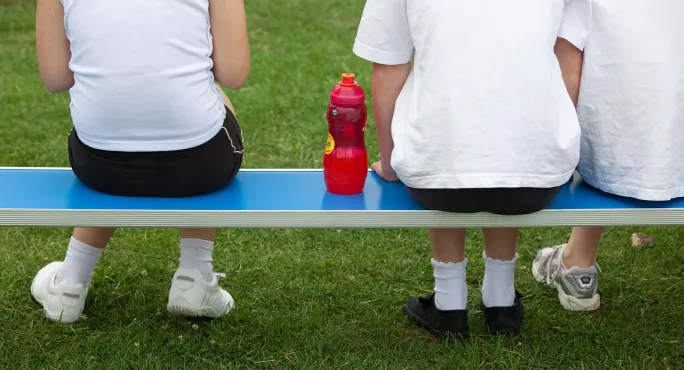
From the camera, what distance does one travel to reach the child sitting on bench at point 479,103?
98.3 inches

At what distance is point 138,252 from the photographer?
3.80 m

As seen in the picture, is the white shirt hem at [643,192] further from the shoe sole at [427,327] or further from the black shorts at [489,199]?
the shoe sole at [427,327]

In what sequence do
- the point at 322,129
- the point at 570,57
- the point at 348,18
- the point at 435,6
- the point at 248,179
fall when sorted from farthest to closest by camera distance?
the point at 348,18 → the point at 322,129 → the point at 248,179 → the point at 570,57 → the point at 435,6

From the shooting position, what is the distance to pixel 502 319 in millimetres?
3162

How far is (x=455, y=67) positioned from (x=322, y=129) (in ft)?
8.53

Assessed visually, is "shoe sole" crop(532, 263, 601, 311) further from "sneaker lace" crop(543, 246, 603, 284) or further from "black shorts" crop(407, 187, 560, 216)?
"black shorts" crop(407, 187, 560, 216)

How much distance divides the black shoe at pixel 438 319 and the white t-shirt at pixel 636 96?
26.2 inches

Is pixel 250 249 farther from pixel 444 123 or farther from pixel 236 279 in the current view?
pixel 444 123

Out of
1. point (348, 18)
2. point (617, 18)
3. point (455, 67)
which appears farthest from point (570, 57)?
point (348, 18)

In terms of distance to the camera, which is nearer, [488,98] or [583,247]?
[488,98]

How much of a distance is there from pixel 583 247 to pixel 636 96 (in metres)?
0.89

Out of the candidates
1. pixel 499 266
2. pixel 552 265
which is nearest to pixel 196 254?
pixel 499 266

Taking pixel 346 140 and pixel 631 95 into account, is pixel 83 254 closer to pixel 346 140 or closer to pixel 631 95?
pixel 346 140

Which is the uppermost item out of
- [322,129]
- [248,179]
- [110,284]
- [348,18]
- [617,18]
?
[617,18]
